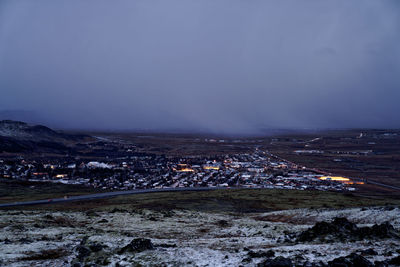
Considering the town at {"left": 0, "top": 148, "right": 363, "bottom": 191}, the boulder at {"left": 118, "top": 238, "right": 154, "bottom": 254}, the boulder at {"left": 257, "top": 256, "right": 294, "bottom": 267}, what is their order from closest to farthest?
the boulder at {"left": 257, "top": 256, "right": 294, "bottom": 267} → the boulder at {"left": 118, "top": 238, "right": 154, "bottom": 254} → the town at {"left": 0, "top": 148, "right": 363, "bottom": 191}

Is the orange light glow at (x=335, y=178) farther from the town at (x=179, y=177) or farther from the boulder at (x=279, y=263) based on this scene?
the boulder at (x=279, y=263)

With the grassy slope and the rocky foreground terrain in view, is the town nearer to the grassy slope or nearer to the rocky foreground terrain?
the grassy slope

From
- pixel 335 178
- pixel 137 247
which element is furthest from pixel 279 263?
pixel 335 178

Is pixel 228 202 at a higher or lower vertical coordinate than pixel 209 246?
lower

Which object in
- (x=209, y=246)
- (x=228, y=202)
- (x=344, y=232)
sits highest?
(x=344, y=232)

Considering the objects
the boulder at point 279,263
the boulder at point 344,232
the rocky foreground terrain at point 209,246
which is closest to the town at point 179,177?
the rocky foreground terrain at point 209,246

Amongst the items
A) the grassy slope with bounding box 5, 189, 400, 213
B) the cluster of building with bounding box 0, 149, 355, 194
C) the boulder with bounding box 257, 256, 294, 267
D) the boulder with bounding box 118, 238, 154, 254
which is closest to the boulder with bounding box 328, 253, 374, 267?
the boulder with bounding box 257, 256, 294, 267

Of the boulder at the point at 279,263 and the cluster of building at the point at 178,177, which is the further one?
the cluster of building at the point at 178,177

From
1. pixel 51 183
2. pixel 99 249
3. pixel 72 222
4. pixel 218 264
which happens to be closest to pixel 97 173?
pixel 51 183

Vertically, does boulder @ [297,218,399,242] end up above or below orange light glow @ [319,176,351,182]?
above

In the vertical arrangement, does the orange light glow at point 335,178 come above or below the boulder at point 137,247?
below

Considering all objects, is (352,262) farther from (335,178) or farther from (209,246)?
(335,178)

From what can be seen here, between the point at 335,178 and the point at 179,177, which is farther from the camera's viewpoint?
the point at 335,178
